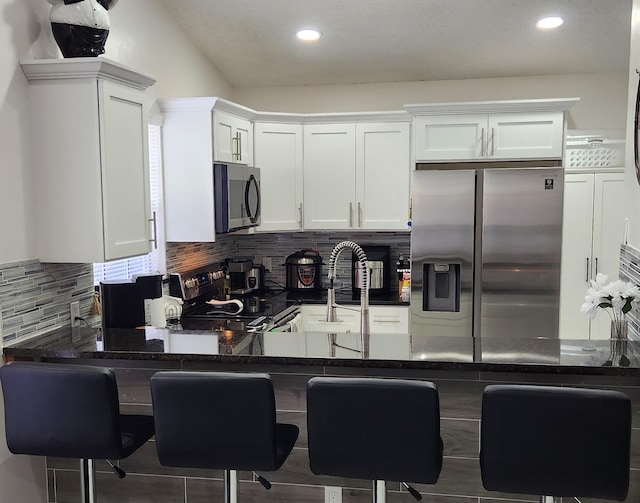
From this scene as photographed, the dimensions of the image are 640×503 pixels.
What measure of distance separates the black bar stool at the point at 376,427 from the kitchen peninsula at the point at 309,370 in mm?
312

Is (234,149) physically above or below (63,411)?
above

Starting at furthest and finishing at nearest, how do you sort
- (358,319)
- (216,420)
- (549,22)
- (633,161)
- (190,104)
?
(358,319) < (549,22) < (190,104) < (633,161) < (216,420)

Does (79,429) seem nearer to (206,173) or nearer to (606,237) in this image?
(206,173)

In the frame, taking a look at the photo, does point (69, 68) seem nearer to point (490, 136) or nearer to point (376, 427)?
point (376, 427)

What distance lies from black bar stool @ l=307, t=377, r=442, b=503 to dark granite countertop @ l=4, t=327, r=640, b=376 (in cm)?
31

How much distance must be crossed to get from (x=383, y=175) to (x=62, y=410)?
3.08 m

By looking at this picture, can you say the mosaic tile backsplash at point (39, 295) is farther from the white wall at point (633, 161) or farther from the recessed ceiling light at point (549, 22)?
the recessed ceiling light at point (549, 22)

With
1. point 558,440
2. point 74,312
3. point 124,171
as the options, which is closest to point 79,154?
point 124,171

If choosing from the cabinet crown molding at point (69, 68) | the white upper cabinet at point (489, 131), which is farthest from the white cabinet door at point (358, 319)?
the cabinet crown molding at point (69, 68)

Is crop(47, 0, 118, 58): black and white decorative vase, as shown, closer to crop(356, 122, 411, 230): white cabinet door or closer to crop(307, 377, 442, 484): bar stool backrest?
crop(307, 377, 442, 484): bar stool backrest

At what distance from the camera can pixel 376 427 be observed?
1735mm

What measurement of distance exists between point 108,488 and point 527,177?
121 inches

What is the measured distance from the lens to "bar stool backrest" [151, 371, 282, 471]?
5.93 ft

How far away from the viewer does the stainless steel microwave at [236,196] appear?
375cm
